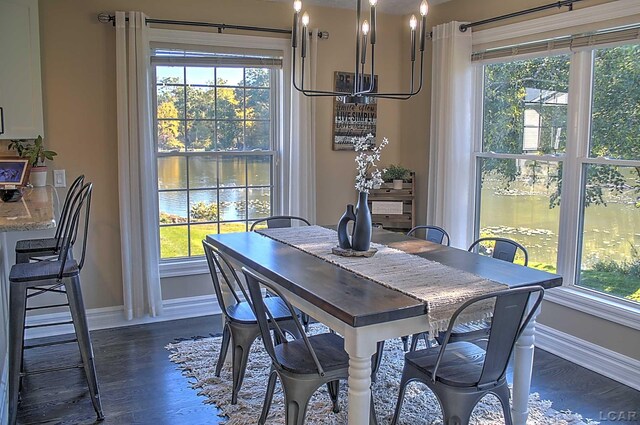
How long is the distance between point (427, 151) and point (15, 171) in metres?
3.11

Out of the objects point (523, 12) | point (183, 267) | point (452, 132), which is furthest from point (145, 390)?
point (523, 12)

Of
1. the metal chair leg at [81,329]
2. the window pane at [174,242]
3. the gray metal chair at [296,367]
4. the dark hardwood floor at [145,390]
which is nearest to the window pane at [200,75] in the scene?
the window pane at [174,242]

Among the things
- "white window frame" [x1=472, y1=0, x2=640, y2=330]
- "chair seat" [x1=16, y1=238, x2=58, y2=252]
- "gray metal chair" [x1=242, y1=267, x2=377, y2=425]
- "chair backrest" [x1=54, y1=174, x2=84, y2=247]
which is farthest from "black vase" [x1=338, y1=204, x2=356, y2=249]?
"chair seat" [x1=16, y1=238, x2=58, y2=252]

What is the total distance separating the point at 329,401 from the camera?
296 cm

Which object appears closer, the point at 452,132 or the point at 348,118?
the point at 452,132

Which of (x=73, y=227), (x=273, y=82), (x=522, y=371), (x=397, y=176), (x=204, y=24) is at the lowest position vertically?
(x=522, y=371)

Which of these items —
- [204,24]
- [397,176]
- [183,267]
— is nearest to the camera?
[204,24]

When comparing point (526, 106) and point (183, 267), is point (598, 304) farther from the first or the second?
point (183, 267)

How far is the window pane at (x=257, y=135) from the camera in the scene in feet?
15.1

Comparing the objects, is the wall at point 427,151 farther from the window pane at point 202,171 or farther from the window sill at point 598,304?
the window pane at point 202,171

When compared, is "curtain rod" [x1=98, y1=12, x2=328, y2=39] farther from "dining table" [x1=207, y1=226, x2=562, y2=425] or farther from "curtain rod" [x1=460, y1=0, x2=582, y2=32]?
"dining table" [x1=207, y1=226, x2=562, y2=425]

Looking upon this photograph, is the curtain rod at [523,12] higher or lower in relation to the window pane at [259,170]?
higher

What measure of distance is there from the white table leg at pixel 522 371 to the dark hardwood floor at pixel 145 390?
19.0 inches

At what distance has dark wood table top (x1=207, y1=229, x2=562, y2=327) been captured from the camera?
6.87ft
